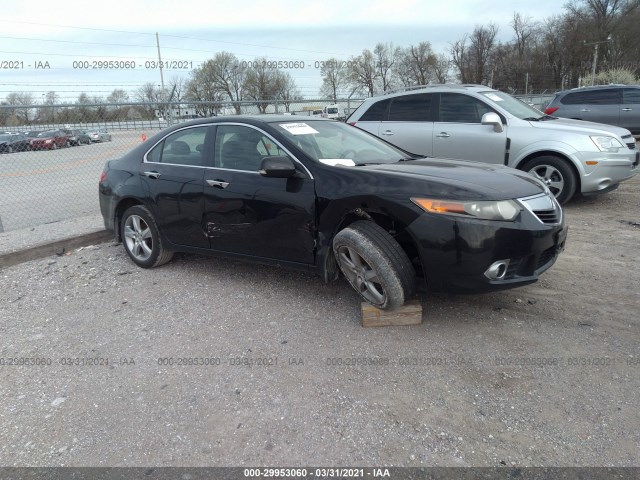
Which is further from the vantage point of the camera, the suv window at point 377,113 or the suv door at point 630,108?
the suv door at point 630,108

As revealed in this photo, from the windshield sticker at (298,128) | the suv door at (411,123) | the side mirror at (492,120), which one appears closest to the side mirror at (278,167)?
the windshield sticker at (298,128)

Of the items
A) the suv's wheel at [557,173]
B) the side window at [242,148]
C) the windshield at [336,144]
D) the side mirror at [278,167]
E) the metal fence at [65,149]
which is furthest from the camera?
the metal fence at [65,149]

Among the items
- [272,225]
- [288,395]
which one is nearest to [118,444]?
[288,395]

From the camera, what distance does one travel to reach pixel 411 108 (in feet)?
25.8

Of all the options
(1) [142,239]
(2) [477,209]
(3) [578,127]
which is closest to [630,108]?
(3) [578,127]

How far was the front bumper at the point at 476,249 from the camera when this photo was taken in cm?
311

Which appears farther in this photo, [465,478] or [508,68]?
[508,68]

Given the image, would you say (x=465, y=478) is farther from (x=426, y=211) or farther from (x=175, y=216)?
(x=175, y=216)

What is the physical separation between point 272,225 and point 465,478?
2372 millimetres

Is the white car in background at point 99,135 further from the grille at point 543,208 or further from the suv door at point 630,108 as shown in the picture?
the suv door at point 630,108

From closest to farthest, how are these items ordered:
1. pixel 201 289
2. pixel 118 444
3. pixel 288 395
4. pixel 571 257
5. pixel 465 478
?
pixel 465 478
pixel 118 444
pixel 288 395
pixel 201 289
pixel 571 257

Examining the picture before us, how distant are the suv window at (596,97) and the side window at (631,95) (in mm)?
168

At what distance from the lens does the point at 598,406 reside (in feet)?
8.43

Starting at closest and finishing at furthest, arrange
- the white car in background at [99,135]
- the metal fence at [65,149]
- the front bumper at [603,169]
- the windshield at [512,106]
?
the front bumper at [603,169], the windshield at [512,106], the metal fence at [65,149], the white car in background at [99,135]
